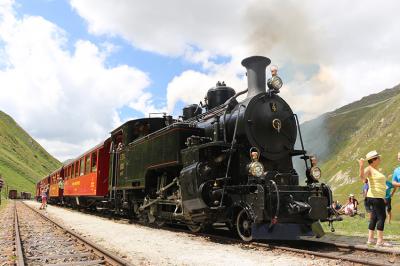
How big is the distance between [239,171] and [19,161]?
109m

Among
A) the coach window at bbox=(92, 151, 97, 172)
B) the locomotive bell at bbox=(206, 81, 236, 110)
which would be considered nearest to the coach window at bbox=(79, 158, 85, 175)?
the coach window at bbox=(92, 151, 97, 172)

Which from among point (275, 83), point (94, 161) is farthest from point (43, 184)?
point (275, 83)

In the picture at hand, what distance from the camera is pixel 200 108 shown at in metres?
11.4

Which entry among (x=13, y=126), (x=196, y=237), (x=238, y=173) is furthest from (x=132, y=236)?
(x=13, y=126)

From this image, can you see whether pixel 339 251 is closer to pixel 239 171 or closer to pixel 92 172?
pixel 239 171

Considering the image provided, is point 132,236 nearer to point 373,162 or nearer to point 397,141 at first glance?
point 373,162

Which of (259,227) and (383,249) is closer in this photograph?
(383,249)

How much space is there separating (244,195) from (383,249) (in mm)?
2438

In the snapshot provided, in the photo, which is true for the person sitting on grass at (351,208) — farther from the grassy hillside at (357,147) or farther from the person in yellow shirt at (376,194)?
the grassy hillside at (357,147)

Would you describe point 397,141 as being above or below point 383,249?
above

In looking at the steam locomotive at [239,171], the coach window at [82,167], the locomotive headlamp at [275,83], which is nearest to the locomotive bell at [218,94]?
the steam locomotive at [239,171]

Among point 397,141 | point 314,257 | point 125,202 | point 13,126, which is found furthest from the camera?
point 13,126

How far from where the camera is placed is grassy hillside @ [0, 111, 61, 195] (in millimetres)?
86938

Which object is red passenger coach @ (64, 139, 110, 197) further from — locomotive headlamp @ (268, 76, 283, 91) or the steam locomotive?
locomotive headlamp @ (268, 76, 283, 91)
